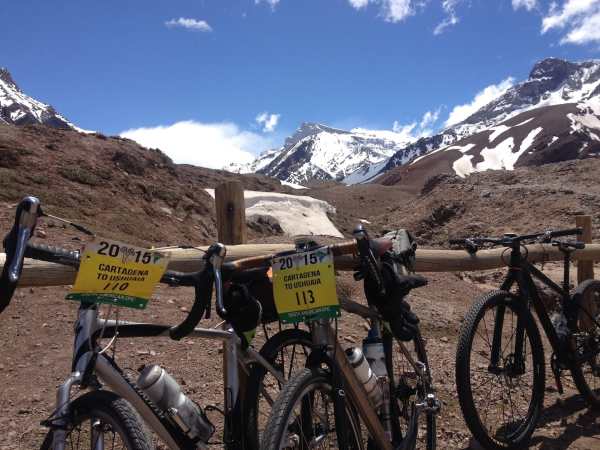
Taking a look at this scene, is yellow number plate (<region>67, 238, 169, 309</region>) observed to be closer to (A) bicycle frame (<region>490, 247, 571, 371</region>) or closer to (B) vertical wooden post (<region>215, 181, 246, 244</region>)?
(B) vertical wooden post (<region>215, 181, 246, 244</region>)

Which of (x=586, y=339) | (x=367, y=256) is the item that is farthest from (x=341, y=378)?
(x=586, y=339)

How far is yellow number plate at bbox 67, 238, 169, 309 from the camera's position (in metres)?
2.07

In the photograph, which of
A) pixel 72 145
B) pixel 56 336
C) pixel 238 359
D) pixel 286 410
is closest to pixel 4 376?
pixel 56 336

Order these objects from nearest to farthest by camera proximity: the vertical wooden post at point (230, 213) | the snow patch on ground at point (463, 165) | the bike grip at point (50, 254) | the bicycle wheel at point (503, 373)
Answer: the bike grip at point (50, 254) < the bicycle wheel at point (503, 373) < the vertical wooden post at point (230, 213) < the snow patch on ground at point (463, 165)

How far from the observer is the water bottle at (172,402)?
2.15 meters

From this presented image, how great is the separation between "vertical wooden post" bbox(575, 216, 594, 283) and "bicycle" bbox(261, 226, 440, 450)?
3319mm

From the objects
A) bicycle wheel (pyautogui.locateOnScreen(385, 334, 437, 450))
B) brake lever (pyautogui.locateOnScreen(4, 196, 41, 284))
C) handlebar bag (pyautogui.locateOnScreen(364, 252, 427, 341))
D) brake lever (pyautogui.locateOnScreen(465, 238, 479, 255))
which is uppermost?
brake lever (pyautogui.locateOnScreen(465, 238, 479, 255))

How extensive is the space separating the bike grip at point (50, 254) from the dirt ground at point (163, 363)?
218 cm

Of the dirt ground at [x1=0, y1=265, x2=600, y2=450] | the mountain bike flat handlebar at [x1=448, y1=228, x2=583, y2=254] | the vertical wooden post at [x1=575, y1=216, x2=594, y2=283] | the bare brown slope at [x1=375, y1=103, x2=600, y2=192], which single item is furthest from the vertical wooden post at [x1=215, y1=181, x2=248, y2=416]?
the bare brown slope at [x1=375, y1=103, x2=600, y2=192]

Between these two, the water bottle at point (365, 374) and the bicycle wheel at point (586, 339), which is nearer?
the water bottle at point (365, 374)

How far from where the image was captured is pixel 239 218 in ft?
11.8

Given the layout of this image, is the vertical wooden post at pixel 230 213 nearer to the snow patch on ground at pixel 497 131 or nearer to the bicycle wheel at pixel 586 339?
the bicycle wheel at pixel 586 339

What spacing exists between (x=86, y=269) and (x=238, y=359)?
802mm

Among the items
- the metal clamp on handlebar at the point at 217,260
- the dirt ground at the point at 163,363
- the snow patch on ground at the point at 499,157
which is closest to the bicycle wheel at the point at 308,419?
the metal clamp on handlebar at the point at 217,260
